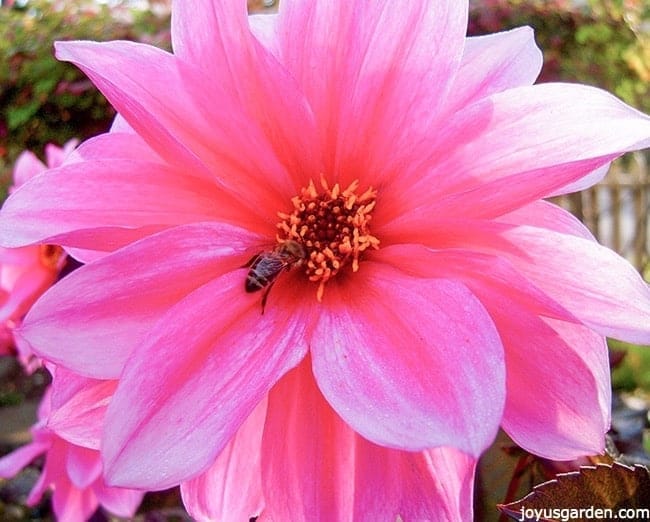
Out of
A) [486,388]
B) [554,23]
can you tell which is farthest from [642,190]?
[486,388]

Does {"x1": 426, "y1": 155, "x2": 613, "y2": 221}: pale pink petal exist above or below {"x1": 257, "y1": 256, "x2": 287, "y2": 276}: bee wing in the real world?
above

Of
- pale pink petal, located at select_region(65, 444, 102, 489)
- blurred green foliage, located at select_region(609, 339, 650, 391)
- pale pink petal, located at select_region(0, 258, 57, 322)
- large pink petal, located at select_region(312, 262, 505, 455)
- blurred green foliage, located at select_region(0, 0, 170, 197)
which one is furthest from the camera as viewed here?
blurred green foliage, located at select_region(609, 339, 650, 391)

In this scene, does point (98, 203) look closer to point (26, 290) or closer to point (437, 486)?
point (437, 486)

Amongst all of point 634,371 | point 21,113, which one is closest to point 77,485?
point 21,113

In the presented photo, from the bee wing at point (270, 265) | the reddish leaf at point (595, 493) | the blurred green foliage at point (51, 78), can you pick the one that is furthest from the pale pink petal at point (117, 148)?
the blurred green foliage at point (51, 78)

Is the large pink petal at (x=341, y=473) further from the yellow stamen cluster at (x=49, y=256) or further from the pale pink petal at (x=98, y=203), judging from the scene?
the yellow stamen cluster at (x=49, y=256)

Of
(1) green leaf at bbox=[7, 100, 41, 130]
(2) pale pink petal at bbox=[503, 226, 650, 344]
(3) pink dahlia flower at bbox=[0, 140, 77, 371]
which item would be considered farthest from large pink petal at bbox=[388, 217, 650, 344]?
(1) green leaf at bbox=[7, 100, 41, 130]

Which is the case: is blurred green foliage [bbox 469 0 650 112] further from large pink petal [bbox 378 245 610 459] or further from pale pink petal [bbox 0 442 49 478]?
large pink petal [bbox 378 245 610 459]
